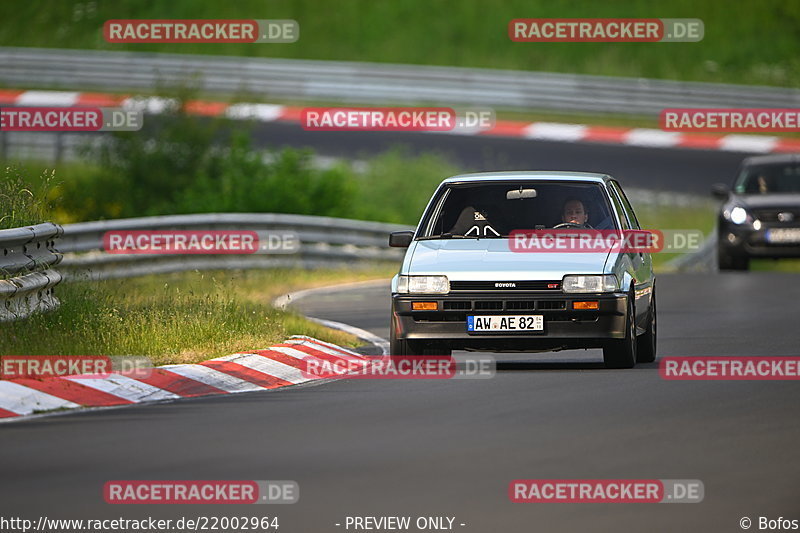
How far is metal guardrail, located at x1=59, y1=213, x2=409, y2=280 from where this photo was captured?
23.4m

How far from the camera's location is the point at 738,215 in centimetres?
2817

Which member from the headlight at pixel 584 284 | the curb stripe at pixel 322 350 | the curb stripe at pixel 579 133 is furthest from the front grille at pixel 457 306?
the curb stripe at pixel 579 133

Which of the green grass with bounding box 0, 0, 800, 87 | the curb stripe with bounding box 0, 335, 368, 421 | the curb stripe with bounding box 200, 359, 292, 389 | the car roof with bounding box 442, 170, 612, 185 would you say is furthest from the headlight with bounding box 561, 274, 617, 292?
the green grass with bounding box 0, 0, 800, 87

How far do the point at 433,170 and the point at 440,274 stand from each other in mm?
27134

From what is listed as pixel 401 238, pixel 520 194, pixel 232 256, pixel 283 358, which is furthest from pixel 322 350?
pixel 232 256

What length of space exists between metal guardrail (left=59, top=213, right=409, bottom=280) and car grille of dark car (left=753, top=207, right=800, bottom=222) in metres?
6.27

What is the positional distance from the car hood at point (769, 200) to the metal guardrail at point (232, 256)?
6016 mm

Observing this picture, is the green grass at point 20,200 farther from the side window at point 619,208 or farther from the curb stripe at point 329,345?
the side window at point 619,208

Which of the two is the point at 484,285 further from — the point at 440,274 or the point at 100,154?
the point at 100,154

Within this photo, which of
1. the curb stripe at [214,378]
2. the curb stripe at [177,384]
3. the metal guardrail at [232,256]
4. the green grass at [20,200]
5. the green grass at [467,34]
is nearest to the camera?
the curb stripe at [177,384]

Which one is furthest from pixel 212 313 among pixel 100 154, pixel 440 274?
pixel 100 154

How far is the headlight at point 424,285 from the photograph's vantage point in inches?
551

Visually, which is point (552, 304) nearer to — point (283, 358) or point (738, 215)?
point (283, 358)

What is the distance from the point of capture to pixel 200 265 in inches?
1049
